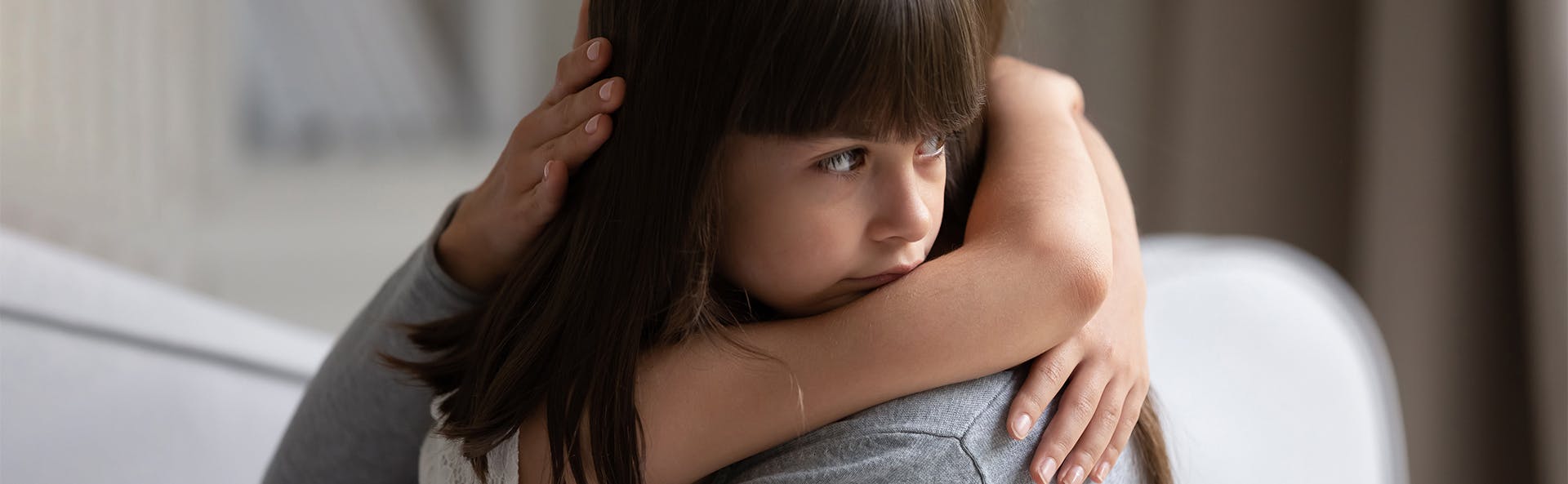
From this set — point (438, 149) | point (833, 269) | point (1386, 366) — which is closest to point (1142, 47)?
point (1386, 366)

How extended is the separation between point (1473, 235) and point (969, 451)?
3.69 ft

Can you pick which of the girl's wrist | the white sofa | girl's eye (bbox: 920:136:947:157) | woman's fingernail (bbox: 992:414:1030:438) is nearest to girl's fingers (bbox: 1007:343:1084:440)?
woman's fingernail (bbox: 992:414:1030:438)

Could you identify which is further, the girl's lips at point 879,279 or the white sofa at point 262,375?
the white sofa at point 262,375

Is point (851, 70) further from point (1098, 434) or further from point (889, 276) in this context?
point (1098, 434)

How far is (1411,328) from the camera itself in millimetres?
1491

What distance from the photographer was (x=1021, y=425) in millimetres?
563

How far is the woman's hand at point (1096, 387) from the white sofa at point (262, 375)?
0.56ft

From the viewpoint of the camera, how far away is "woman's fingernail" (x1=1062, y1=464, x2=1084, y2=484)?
22.6 inches

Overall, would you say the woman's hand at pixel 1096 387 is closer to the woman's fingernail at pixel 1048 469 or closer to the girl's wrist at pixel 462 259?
the woman's fingernail at pixel 1048 469

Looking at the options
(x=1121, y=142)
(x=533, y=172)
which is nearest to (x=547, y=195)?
(x=533, y=172)

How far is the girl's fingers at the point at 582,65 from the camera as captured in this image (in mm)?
597

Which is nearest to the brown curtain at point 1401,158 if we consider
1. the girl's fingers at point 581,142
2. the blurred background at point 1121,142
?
the blurred background at point 1121,142

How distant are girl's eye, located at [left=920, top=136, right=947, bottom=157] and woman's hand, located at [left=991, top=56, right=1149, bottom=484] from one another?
113mm

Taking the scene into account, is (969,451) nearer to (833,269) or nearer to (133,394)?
(833,269)
